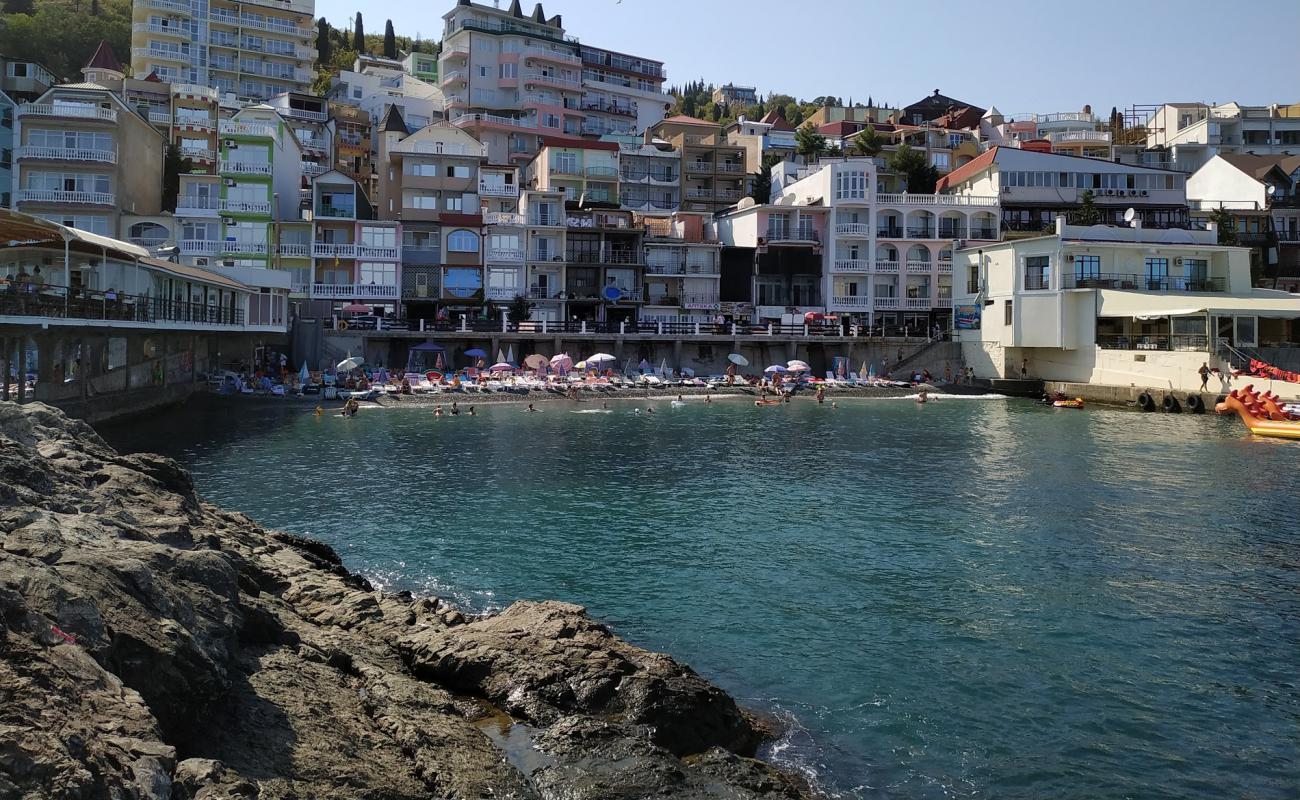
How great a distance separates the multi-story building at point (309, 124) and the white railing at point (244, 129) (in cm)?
2074

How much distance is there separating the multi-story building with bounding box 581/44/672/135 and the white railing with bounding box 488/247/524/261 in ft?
127

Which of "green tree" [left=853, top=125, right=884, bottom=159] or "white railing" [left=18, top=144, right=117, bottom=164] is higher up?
"green tree" [left=853, top=125, right=884, bottom=159]

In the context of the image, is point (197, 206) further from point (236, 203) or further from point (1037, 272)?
point (1037, 272)

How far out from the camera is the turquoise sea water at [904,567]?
485 inches

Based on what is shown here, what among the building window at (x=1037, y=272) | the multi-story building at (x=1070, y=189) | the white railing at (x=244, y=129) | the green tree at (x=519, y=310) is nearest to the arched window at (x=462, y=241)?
the green tree at (x=519, y=310)

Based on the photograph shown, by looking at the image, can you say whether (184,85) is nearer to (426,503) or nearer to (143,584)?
(426,503)

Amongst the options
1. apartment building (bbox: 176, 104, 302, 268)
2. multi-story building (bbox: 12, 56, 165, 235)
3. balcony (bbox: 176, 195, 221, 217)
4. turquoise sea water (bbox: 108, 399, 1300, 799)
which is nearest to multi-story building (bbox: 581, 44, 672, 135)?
apartment building (bbox: 176, 104, 302, 268)

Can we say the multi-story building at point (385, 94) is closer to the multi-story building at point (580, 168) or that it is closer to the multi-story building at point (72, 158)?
the multi-story building at point (580, 168)

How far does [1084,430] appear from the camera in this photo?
4522 centimetres

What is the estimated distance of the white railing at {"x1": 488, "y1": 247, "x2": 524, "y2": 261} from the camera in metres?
72.6

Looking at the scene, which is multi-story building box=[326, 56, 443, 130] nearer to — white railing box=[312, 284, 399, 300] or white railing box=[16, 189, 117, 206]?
white railing box=[312, 284, 399, 300]

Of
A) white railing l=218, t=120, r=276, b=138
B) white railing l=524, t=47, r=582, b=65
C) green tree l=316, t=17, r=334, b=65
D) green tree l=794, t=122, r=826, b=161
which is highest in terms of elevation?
green tree l=316, t=17, r=334, b=65

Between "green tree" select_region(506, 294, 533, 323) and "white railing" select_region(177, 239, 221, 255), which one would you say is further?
"green tree" select_region(506, 294, 533, 323)

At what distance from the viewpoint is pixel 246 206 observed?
66375mm
